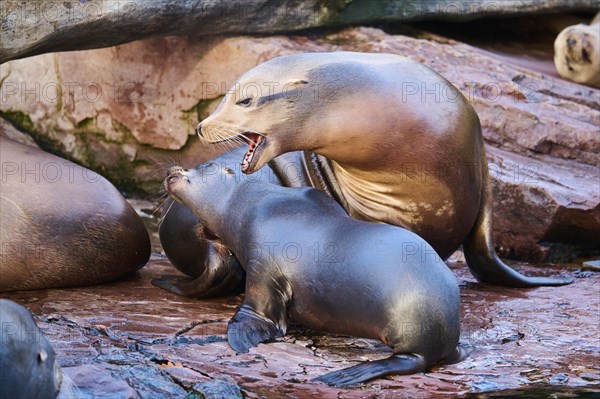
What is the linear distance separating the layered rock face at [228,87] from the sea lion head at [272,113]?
76.7 inches

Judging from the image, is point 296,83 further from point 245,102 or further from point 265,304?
point 265,304

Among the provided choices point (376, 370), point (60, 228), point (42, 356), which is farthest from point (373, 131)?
point (42, 356)

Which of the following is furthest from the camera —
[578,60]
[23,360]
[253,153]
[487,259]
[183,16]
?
[578,60]

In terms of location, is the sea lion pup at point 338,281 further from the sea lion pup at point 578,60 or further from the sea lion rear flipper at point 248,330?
the sea lion pup at point 578,60

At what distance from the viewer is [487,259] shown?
5.83 metres

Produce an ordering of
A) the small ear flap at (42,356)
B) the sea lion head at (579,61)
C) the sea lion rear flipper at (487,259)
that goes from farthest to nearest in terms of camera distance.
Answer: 1. the sea lion head at (579,61)
2. the sea lion rear flipper at (487,259)
3. the small ear flap at (42,356)

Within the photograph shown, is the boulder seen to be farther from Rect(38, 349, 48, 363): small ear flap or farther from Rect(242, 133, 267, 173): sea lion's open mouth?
Rect(38, 349, 48, 363): small ear flap

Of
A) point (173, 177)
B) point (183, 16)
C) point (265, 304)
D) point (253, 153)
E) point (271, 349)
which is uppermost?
point (183, 16)

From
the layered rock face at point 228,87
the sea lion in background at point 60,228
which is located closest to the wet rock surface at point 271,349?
the sea lion in background at point 60,228

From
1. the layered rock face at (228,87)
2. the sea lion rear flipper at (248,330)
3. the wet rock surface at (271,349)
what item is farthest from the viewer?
the layered rock face at (228,87)

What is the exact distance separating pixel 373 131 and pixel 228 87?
112 inches

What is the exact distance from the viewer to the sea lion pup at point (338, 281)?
14.5ft

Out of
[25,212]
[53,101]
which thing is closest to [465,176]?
[25,212]

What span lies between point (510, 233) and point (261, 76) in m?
2.27
